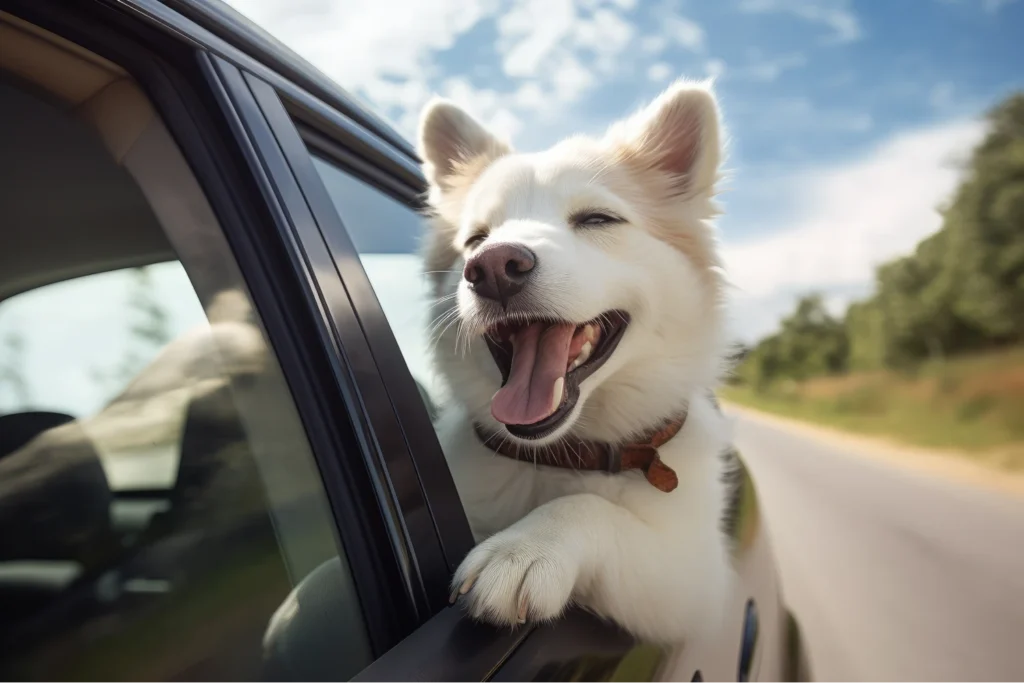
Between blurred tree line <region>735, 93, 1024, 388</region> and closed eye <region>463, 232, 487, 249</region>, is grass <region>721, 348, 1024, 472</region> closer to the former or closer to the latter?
blurred tree line <region>735, 93, 1024, 388</region>

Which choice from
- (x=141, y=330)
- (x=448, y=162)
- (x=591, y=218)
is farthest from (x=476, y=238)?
(x=141, y=330)

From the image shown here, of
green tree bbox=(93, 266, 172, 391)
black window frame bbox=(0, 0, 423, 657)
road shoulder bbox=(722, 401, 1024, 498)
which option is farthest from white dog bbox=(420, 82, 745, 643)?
road shoulder bbox=(722, 401, 1024, 498)

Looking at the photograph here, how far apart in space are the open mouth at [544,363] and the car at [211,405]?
280mm

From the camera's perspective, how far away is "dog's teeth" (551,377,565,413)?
5.52ft

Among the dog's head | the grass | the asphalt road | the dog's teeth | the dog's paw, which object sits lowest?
the grass

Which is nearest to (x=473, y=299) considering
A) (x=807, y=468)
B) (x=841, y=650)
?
(x=841, y=650)

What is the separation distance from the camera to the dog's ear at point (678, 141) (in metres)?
2.28

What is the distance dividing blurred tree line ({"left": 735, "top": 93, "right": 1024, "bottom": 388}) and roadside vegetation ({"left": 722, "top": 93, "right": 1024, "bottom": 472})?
0.05 meters

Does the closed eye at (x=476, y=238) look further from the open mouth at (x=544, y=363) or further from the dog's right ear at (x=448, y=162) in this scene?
the open mouth at (x=544, y=363)

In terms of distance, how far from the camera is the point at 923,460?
15719 millimetres

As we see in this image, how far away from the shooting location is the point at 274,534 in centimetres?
129

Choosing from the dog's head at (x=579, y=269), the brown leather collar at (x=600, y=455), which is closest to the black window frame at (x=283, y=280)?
the dog's head at (x=579, y=269)

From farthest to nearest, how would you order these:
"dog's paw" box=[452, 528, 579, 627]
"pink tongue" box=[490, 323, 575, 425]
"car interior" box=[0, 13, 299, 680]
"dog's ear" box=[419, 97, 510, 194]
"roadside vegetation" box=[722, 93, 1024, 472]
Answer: "roadside vegetation" box=[722, 93, 1024, 472] → "dog's ear" box=[419, 97, 510, 194] → "pink tongue" box=[490, 323, 575, 425] → "dog's paw" box=[452, 528, 579, 627] → "car interior" box=[0, 13, 299, 680]

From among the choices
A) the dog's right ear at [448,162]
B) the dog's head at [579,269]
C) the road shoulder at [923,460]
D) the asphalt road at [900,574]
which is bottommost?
the road shoulder at [923,460]
